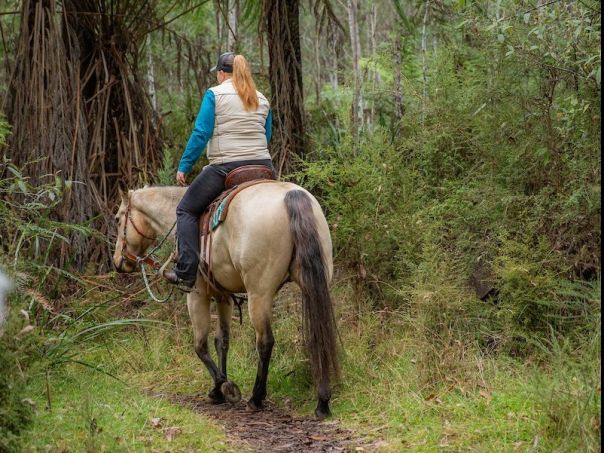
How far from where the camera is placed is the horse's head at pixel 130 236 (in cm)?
790

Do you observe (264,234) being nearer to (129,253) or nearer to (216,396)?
(216,396)

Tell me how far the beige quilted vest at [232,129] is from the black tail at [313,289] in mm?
1036

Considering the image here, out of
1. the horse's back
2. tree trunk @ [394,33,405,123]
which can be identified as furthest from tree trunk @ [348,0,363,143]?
the horse's back

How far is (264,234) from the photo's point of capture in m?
6.25

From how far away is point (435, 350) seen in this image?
6.24 metres

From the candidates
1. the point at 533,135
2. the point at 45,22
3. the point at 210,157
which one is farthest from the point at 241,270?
the point at 45,22

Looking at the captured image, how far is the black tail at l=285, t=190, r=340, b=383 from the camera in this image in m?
6.09

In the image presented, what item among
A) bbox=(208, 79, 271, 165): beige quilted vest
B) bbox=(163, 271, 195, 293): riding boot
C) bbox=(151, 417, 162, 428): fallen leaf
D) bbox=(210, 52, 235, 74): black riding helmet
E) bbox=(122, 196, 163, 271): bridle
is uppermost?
bbox=(210, 52, 235, 74): black riding helmet

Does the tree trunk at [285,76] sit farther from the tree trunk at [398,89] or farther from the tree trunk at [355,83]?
the tree trunk at [398,89]

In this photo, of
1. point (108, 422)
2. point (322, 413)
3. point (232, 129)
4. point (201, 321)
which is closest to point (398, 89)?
point (232, 129)

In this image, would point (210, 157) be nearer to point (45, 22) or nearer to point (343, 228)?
point (343, 228)

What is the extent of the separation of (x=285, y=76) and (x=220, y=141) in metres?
3.67

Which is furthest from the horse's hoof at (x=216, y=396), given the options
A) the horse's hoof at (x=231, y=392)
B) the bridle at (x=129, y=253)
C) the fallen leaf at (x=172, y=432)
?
the fallen leaf at (x=172, y=432)

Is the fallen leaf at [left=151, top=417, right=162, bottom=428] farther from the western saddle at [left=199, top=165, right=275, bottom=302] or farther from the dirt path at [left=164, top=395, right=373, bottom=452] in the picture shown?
the western saddle at [left=199, top=165, right=275, bottom=302]
